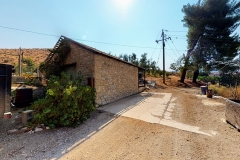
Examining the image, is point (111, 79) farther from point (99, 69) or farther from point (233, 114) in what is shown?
point (233, 114)

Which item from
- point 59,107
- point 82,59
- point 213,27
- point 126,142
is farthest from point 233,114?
point 213,27

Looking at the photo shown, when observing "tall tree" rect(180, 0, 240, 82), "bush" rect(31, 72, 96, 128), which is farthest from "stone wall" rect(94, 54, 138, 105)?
"tall tree" rect(180, 0, 240, 82)

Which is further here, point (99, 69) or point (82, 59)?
point (82, 59)

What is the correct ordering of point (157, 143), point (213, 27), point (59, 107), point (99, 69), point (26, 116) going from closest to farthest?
point (157, 143) < point (59, 107) < point (26, 116) < point (99, 69) < point (213, 27)

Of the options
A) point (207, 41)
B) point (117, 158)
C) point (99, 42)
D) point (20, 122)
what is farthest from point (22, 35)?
point (207, 41)

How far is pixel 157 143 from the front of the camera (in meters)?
3.66

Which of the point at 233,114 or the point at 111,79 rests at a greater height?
the point at 111,79

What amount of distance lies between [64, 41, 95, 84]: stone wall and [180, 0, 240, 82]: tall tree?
16045mm

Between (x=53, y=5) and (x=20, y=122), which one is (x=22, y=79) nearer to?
(x=53, y=5)

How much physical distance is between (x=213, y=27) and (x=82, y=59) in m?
18.2

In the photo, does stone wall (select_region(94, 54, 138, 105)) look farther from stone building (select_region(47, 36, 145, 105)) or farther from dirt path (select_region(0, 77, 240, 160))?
dirt path (select_region(0, 77, 240, 160))

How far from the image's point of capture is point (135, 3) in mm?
9617

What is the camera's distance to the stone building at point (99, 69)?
769cm

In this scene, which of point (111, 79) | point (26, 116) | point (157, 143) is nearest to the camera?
point (157, 143)
